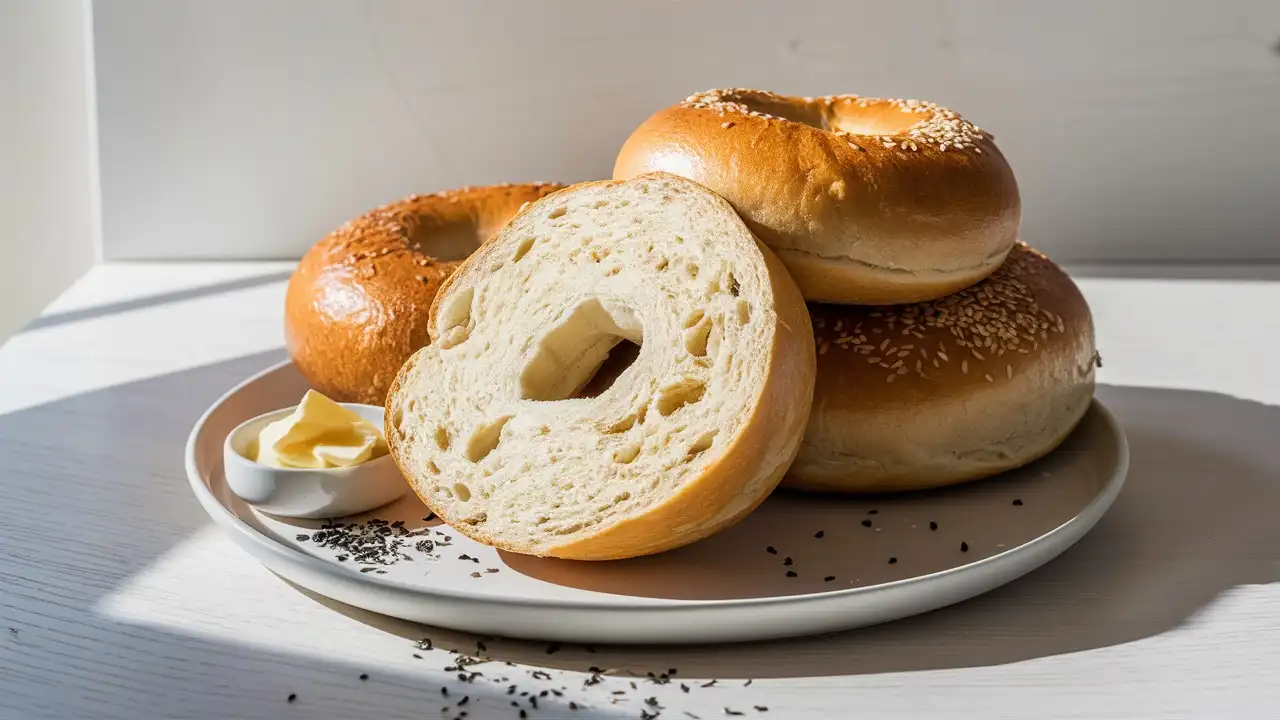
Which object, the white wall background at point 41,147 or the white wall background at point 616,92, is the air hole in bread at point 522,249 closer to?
the white wall background at point 616,92

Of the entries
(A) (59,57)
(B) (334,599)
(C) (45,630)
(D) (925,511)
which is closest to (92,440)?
(C) (45,630)

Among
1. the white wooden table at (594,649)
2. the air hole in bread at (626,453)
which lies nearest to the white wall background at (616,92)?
the white wooden table at (594,649)

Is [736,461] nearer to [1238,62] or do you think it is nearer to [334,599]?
[334,599]

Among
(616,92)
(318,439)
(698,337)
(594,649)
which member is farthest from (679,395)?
(616,92)

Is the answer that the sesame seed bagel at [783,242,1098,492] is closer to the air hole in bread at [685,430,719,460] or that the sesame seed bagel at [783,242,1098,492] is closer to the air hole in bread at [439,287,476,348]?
the air hole in bread at [685,430,719,460]

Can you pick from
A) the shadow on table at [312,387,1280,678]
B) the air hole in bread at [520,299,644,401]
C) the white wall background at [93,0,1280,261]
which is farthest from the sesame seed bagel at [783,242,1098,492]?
the white wall background at [93,0,1280,261]
